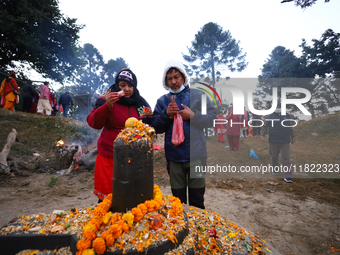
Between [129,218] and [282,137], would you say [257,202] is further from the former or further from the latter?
[129,218]

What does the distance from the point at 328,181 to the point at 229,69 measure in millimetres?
23442

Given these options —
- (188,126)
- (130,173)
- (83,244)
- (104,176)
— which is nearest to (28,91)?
(104,176)

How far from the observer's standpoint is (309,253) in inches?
110

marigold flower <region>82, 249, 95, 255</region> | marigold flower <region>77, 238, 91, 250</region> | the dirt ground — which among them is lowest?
the dirt ground

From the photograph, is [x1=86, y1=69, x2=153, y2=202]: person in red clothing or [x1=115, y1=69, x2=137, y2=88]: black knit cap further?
[x1=115, y1=69, x2=137, y2=88]: black knit cap

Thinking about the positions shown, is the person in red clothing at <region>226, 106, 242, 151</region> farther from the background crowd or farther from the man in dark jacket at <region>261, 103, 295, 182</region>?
the background crowd

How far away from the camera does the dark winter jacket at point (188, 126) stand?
2.53 m

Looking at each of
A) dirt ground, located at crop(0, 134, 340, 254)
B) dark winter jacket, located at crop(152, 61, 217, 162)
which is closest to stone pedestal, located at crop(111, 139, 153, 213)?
dark winter jacket, located at crop(152, 61, 217, 162)

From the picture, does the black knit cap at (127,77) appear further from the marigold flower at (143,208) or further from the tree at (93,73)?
the tree at (93,73)

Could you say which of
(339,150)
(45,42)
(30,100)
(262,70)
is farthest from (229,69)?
(30,100)

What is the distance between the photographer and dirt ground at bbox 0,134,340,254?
3.22 m

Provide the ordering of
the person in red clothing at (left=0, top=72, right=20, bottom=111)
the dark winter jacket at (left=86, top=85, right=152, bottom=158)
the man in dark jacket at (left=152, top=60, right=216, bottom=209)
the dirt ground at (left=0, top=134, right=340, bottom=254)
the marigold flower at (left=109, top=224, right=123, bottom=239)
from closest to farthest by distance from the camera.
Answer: the marigold flower at (left=109, top=224, right=123, bottom=239)
the dark winter jacket at (left=86, top=85, right=152, bottom=158)
the man in dark jacket at (left=152, top=60, right=216, bottom=209)
the dirt ground at (left=0, top=134, right=340, bottom=254)
the person in red clothing at (left=0, top=72, right=20, bottom=111)

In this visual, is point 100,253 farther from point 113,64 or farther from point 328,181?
point 113,64

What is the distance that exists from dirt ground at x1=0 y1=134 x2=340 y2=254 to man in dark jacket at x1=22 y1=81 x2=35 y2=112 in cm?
836
